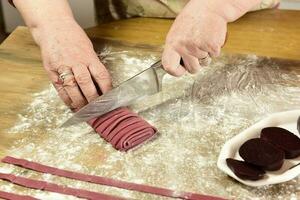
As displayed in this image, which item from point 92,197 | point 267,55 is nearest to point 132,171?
point 92,197

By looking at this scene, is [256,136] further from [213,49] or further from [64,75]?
[64,75]

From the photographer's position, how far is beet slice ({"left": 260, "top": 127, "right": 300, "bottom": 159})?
2.80 feet

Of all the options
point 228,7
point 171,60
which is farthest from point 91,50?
point 228,7

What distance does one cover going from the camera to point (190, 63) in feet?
3.31

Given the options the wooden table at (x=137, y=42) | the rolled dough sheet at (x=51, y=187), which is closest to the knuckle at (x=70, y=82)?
the wooden table at (x=137, y=42)

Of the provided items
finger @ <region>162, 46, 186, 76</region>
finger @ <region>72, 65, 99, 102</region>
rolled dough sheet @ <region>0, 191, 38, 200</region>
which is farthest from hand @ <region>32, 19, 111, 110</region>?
rolled dough sheet @ <region>0, 191, 38, 200</region>

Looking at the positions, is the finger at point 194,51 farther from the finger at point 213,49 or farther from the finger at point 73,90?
the finger at point 73,90

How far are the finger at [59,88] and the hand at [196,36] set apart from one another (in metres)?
0.20

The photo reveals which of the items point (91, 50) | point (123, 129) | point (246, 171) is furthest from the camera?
point (91, 50)

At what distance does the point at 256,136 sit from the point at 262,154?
0.09 metres

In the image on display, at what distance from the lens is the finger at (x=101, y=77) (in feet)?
3.38

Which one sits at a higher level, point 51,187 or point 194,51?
point 194,51

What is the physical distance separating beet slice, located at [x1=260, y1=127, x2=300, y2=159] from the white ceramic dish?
0.02m

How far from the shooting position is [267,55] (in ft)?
3.96
